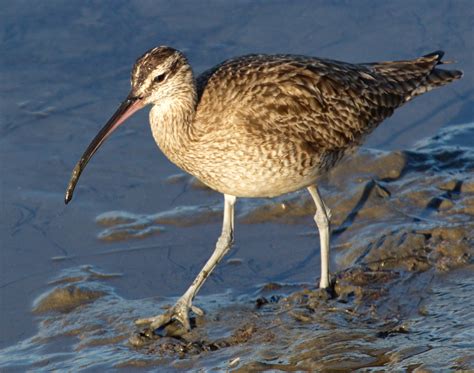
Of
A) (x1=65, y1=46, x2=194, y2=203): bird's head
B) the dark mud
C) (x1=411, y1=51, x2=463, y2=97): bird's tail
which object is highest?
(x1=65, y1=46, x2=194, y2=203): bird's head

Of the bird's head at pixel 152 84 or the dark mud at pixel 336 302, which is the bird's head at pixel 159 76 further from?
the dark mud at pixel 336 302

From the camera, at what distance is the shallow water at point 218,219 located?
24.3 feet

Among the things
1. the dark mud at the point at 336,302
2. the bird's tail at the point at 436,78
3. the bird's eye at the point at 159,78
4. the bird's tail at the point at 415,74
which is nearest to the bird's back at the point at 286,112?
the bird's tail at the point at 415,74

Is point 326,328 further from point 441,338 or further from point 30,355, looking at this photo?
point 30,355

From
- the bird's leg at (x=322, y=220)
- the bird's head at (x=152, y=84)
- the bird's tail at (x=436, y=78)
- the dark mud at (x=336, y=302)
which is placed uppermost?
the bird's head at (x=152, y=84)

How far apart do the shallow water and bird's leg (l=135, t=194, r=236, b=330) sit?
0.16 meters

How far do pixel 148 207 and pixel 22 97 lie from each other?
244cm

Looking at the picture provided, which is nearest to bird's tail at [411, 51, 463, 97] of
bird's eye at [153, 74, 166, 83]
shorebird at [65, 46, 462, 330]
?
shorebird at [65, 46, 462, 330]

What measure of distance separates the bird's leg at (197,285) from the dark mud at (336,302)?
81mm

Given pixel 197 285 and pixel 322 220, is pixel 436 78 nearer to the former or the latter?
pixel 322 220

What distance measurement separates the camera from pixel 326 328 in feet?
24.4

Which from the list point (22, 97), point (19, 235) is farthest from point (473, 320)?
point (22, 97)

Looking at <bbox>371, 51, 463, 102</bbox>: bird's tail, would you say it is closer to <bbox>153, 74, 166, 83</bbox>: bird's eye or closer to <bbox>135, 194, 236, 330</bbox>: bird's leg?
<bbox>135, 194, 236, 330</bbox>: bird's leg

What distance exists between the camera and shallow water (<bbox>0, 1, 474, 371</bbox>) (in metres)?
7.40
